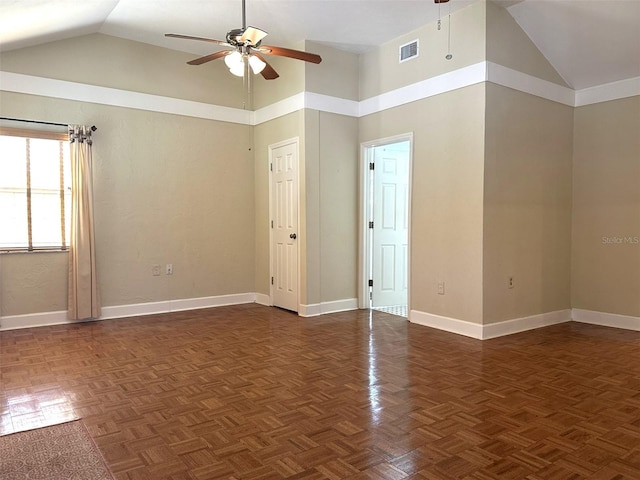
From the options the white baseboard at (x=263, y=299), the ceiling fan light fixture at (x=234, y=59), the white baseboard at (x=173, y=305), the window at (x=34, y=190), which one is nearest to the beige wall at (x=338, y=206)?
the white baseboard at (x=263, y=299)

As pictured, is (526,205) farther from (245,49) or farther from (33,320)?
(33,320)

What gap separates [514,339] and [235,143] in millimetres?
4139

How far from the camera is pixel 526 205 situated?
489cm

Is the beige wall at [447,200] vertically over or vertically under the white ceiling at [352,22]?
under

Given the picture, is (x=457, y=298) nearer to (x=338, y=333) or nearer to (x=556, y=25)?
(x=338, y=333)

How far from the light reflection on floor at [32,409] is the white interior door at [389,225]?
3.77 meters

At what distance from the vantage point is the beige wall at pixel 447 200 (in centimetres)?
454

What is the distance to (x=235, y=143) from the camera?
635 centimetres

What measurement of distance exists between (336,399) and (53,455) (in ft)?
5.11

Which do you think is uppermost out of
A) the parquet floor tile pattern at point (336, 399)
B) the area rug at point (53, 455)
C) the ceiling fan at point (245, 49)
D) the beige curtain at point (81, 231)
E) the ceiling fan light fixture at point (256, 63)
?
the ceiling fan at point (245, 49)

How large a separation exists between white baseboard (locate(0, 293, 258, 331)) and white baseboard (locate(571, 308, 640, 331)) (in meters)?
3.85

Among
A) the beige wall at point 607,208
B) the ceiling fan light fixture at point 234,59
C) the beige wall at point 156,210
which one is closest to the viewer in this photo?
the ceiling fan light fixture at point 234,59

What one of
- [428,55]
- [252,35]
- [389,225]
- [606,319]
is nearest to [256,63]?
[252,35]

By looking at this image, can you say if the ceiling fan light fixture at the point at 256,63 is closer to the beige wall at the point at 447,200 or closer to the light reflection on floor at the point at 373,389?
the beige wall at the point at 447,200
